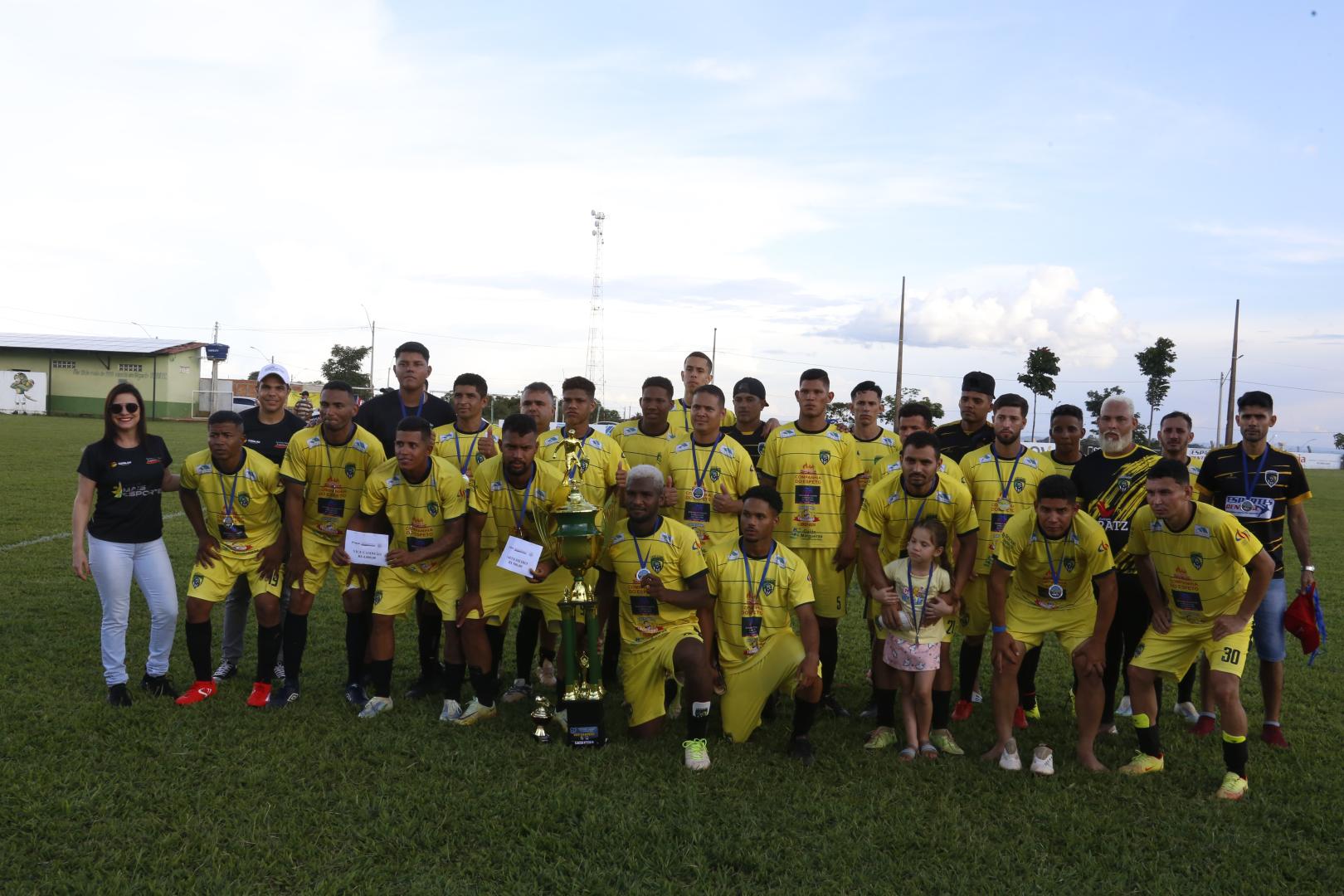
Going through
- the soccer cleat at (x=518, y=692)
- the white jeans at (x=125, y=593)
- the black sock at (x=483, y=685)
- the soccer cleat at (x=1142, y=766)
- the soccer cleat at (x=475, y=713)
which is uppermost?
the white jeans at (x=125, y=593)

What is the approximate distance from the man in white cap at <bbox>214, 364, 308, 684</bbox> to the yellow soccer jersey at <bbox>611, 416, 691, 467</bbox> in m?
2.28

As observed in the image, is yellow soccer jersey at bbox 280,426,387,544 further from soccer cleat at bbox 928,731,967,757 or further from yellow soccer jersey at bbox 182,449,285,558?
soccer cleat at bbox 928,731,967,757

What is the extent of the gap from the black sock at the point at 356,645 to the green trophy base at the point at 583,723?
160cm

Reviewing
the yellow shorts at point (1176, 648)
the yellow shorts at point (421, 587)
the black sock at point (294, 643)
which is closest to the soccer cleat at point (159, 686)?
the black sock at point (294, 643)

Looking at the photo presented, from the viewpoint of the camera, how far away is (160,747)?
16.0 feet

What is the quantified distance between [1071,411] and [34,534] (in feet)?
38.1

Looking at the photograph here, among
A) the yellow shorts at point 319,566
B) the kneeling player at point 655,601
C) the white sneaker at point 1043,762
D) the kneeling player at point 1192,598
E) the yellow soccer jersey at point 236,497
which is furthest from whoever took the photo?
the yellow shorts at point 319,566

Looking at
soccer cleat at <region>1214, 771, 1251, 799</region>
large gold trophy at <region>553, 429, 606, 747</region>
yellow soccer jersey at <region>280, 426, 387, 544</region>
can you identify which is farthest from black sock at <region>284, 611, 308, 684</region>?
soccer cleat at <region>1214, 771, 1251, 799</region>

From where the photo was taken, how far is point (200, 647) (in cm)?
568

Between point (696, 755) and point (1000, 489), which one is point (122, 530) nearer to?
point (696, 755)

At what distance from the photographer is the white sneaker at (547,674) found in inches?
250

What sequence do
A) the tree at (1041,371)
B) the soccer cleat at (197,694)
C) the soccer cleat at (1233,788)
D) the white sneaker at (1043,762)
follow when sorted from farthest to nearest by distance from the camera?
the tree at (1041,371) < the soccer cleat at (197,694) < the white sneaker at (1043,762) < the soccer cleat at (1233,788)

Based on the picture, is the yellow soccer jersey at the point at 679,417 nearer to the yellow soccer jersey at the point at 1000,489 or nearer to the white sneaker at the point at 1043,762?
the yellow soccer jersey at the point at 1000,489

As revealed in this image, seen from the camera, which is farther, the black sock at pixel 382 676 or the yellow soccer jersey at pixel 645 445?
the yellow soccer jersey at pixel 645 445
